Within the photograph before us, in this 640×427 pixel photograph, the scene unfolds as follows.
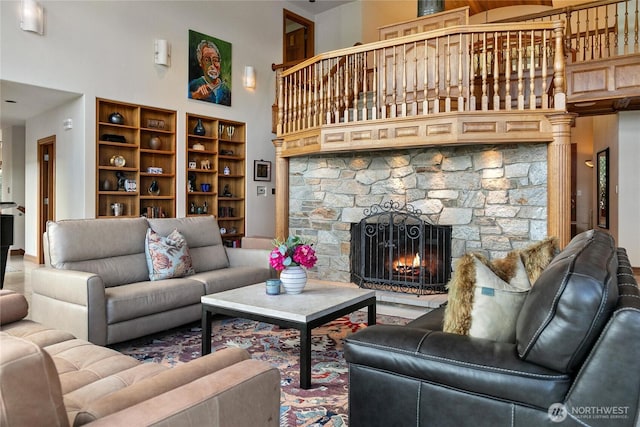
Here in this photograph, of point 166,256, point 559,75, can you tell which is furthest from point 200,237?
point 559,75

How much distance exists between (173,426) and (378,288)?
4036 millimetres

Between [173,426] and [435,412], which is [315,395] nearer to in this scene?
[435,412]

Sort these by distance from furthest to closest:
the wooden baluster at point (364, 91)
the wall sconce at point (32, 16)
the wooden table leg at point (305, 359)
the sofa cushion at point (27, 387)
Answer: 1. the wall sconce at point (32, 16)
2. the wooden baluster at point (364, 91)
3. the wooden table leg at point (305, 359)
4. the sofa cushion at point (27, 387)

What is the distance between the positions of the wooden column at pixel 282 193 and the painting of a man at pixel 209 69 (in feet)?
7.05

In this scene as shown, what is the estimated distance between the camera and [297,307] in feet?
8.70

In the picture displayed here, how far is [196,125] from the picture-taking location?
7.10 m

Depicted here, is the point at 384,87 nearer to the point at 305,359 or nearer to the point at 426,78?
the point at 426,78

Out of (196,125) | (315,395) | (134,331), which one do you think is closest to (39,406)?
(315,395)

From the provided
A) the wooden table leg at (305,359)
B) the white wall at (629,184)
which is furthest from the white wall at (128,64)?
the white wall at (629,184)

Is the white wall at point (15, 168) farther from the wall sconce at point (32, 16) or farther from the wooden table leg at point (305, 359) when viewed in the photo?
the wooden table leg at point (305, 359)

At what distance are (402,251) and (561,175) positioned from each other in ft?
5.70

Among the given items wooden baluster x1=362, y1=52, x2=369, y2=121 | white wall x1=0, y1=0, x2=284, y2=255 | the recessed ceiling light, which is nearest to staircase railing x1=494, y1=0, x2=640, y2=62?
the recessed ceiling light

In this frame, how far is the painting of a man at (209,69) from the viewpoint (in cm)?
691

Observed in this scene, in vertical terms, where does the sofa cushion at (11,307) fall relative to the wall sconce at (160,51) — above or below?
below
